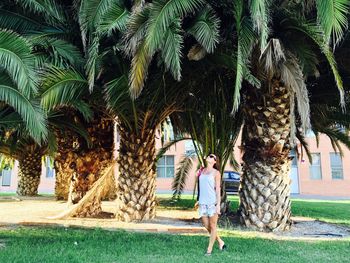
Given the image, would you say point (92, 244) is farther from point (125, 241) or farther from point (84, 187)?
point (84, 187)

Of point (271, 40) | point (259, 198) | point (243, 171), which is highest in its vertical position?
point (271, 40)

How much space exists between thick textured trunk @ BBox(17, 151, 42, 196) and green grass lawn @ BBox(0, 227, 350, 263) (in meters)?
11.7

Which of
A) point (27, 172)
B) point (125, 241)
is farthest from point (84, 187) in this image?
point (27, 172)

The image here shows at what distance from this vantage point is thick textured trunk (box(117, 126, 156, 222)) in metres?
9.87

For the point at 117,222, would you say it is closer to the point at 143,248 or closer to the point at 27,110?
the point at 143,248

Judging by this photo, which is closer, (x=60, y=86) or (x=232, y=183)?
(x=60, y=86)

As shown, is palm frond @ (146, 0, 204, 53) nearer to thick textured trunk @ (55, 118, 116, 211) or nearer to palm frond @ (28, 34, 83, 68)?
palm frond @ (28, 34, 83, 68)

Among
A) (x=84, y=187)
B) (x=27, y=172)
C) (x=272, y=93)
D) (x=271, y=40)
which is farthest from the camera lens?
(x=27, y=172)

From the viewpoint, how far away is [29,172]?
63.7ft

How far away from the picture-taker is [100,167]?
11.0 meters

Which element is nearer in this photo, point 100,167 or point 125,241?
point 125,241

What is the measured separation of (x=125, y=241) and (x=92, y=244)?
0.66 metres

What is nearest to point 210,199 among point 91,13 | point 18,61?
point 18,61

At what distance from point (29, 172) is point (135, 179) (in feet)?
37.9
